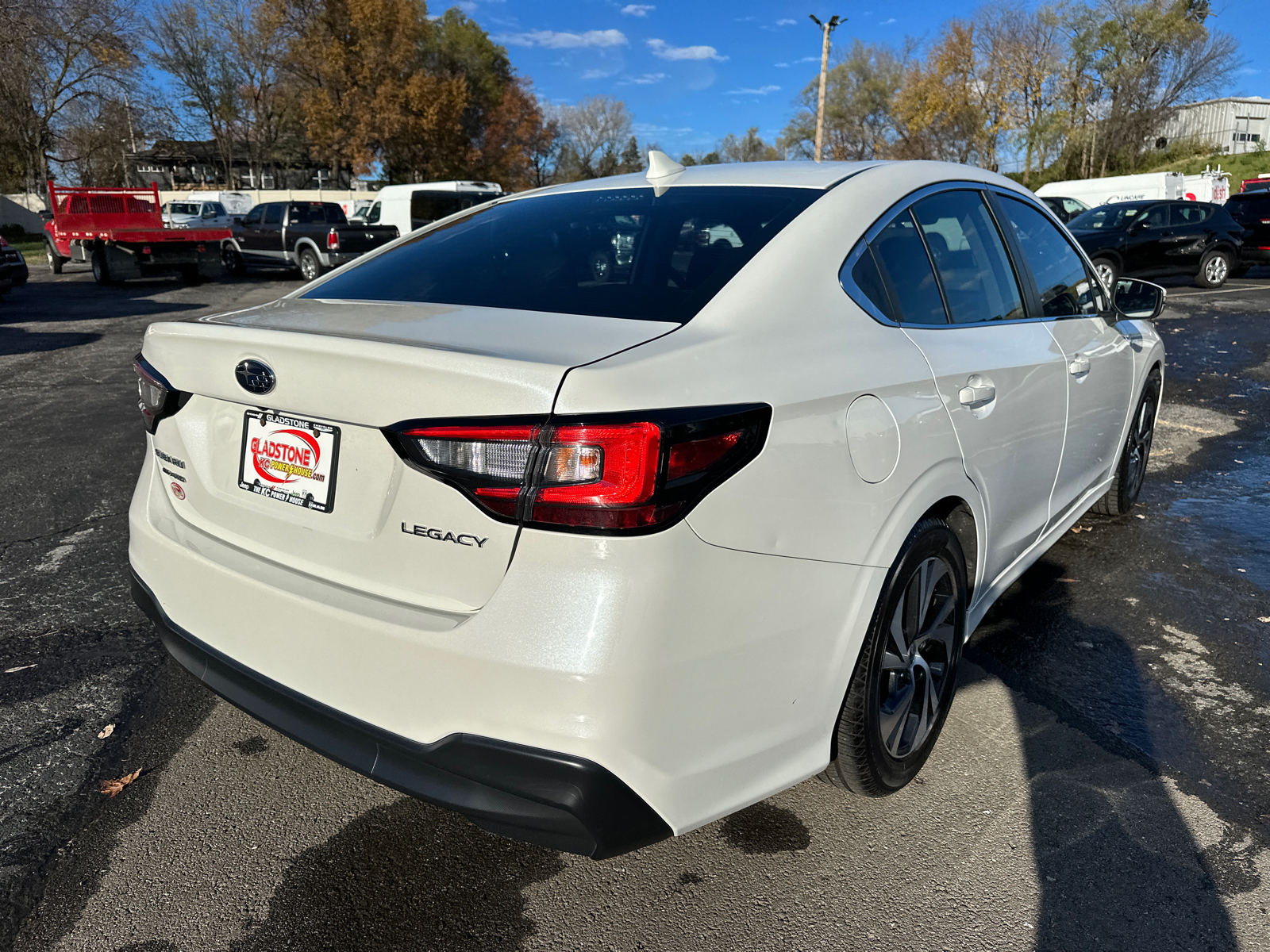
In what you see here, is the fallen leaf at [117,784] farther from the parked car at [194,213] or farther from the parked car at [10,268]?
the parked car at [194,213]

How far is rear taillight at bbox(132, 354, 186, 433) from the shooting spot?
2223mm

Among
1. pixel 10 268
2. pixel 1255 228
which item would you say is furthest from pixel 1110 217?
pixel 10 268

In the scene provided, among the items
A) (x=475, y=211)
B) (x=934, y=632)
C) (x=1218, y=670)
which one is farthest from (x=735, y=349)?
(x=1218, y=670)

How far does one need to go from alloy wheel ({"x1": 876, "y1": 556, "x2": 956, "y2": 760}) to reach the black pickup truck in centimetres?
1750

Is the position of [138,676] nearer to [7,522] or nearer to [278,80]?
[7,522]

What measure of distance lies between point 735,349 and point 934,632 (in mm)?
1142

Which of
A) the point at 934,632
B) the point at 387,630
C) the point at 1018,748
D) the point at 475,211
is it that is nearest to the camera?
the point at 387,630

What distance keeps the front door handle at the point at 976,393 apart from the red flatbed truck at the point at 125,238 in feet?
63.7

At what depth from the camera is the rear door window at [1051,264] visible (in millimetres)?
3273

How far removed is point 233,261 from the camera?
72.3ft

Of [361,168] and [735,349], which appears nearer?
[735,349]

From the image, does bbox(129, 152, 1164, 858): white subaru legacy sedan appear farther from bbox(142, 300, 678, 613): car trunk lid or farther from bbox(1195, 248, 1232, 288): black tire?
bbox(1195, 248, 1232, 288): black tire

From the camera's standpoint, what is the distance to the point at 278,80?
48.9 metres

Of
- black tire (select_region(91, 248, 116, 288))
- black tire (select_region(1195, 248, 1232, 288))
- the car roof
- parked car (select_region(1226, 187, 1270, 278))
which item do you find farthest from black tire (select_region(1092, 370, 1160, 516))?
black tire (select_region(91, 248, 116, 288))
